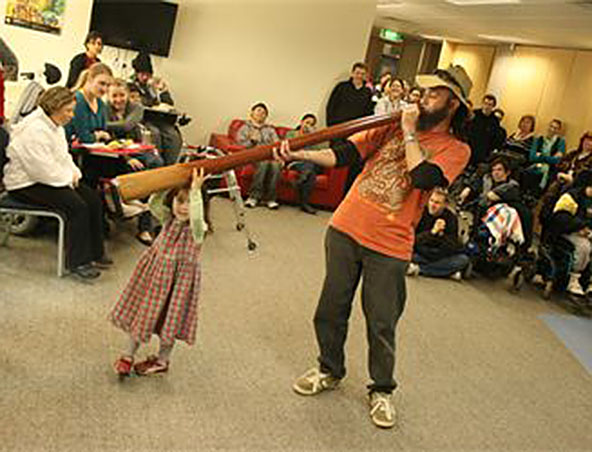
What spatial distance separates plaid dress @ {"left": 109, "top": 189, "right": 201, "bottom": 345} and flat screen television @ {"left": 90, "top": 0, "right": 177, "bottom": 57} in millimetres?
4285

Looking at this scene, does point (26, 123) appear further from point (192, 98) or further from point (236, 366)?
point (192, 98)

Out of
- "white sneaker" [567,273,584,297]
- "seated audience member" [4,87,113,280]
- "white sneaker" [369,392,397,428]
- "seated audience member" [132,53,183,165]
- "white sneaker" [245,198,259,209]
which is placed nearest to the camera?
"white sneaker" [369,392,397,428]

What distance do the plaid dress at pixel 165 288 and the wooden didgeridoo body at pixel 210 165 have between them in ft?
1.06

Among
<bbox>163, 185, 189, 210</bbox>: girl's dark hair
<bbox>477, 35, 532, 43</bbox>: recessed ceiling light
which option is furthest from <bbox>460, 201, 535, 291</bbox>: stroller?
<bbox>477, 35, 532, 43</bbox>: recessed ceiling light

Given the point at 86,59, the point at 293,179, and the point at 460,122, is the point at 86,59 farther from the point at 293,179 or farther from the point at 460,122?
the point at 460,122

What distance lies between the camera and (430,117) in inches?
98.3

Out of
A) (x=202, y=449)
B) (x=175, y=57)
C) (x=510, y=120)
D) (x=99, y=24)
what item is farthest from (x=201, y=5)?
(x=510, y=120)

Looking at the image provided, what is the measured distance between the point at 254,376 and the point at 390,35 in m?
12.3

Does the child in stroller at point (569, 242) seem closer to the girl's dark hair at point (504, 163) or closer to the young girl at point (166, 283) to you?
the girl's dark hair at point (504, 163)

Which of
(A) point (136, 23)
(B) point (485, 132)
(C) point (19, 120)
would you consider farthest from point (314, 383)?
(B) point (485, 132)

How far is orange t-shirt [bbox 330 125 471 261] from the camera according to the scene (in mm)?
2486

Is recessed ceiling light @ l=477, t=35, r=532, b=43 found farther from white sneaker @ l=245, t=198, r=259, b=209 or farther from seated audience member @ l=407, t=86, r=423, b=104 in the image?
seated audience member @ l=407, t=86, r=423, b=104

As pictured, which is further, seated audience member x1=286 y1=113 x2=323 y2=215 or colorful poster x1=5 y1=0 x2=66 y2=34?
seated audience member x1=286 y1=113 x2=323 y2=215

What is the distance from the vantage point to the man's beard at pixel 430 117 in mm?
2480
